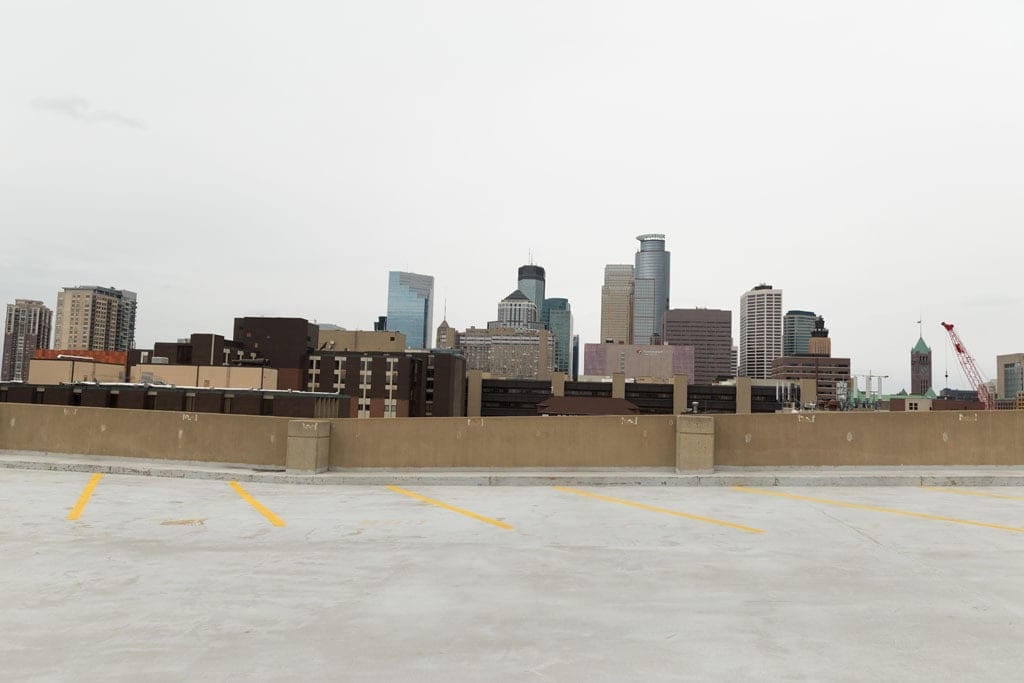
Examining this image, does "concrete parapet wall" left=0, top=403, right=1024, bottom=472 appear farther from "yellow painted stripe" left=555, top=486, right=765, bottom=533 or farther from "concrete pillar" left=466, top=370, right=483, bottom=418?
"concrete pillar" left=466, top=370, right=483, bottom=418

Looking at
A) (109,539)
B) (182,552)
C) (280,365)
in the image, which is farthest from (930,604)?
(280,365)

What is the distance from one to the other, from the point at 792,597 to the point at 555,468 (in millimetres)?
9271

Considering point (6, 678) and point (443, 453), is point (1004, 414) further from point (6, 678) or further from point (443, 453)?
point (6, 678)

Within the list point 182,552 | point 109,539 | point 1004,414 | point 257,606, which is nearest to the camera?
point 257,606

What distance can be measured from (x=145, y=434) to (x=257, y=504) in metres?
7.49

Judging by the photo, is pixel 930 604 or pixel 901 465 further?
pixel 901 465

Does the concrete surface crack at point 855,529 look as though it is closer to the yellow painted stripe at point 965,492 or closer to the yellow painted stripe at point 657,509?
the yellow painted stripe at point 657,509

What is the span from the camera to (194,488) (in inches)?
558

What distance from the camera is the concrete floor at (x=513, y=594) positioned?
5.19 m

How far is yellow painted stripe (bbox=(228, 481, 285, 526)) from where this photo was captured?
10570mm

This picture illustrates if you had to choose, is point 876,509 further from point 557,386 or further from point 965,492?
point 557,386

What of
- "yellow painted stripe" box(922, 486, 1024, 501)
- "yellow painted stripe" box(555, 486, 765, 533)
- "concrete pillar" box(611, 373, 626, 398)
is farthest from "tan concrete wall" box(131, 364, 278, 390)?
"yellow painted stripe" box(922, 486, 1024, 501)

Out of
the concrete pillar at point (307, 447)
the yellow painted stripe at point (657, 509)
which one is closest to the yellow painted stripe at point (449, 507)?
the concrete pillar at point (307, 447)

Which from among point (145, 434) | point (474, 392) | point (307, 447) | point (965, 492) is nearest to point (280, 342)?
point (474, 392)
